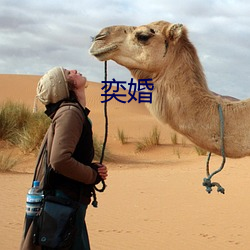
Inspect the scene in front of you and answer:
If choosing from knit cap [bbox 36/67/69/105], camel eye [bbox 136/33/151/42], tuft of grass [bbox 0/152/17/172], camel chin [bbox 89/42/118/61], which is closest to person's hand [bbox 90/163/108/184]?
knit cap [bbox 36/67/69/105]

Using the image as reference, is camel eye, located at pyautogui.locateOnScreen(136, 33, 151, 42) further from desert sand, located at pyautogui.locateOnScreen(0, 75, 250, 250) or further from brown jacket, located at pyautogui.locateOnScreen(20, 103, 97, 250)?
brown jacket, located at pyautogui.locateOnScreen(20, 103, 97, 250)

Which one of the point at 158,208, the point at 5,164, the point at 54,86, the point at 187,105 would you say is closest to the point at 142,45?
the point at 187,105

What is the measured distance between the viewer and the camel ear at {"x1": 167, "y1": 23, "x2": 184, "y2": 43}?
14.0 ft

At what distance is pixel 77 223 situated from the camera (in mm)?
3633

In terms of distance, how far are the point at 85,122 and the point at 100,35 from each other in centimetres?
93

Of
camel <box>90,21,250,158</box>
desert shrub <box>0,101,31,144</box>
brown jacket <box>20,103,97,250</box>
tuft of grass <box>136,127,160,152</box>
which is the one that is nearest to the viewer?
brown jacket <box>20,103,97,250</box>

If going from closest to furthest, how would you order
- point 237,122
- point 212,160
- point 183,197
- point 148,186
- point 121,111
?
point 237,122
point 183,197
point 148,186
point 212,160
point 121,111

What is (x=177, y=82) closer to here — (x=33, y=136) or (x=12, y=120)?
(x=33, y=136)

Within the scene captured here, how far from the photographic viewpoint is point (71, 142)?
11.1ft

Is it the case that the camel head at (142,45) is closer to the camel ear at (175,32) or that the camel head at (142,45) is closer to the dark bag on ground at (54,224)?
the camel ear at (175,32)

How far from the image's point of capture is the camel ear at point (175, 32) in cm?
427

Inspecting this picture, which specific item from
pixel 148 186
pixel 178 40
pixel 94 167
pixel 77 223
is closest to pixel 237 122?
pixel 178 40

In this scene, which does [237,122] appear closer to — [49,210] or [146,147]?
[49,210]

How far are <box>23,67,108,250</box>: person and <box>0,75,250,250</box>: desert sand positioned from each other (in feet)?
3.34
